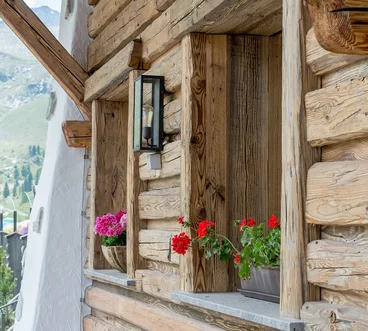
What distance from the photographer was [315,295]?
286 cm

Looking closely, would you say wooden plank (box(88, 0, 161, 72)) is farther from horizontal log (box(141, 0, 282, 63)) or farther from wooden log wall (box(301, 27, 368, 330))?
wooden log wall (box(301, 27, 368, 330))

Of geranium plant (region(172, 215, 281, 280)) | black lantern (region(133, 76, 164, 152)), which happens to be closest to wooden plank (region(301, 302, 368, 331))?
geranium plant (region(172, 215, 281, 280))

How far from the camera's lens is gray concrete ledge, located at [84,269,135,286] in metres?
5.09

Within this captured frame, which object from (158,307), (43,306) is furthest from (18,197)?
(158,307)

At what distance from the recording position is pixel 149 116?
464 cm

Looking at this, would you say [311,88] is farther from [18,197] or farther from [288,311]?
[18,197]

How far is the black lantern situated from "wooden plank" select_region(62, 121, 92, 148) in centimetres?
189

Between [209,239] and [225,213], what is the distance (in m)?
0.22

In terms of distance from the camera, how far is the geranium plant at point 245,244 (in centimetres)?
345

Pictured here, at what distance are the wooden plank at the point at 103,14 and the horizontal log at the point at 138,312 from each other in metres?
1.94

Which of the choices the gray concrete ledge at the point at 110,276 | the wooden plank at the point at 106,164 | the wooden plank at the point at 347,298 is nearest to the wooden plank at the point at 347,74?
the wooden plank at the point at 347,298

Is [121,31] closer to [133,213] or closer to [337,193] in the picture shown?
[133,213]

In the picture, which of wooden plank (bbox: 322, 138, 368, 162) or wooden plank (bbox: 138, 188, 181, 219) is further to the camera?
wooden plank (bbox: 138, 188, 181, 219)

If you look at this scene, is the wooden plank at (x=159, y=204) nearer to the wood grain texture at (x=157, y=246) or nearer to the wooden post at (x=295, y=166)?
the wood grain texture at (x=157, y=246)
